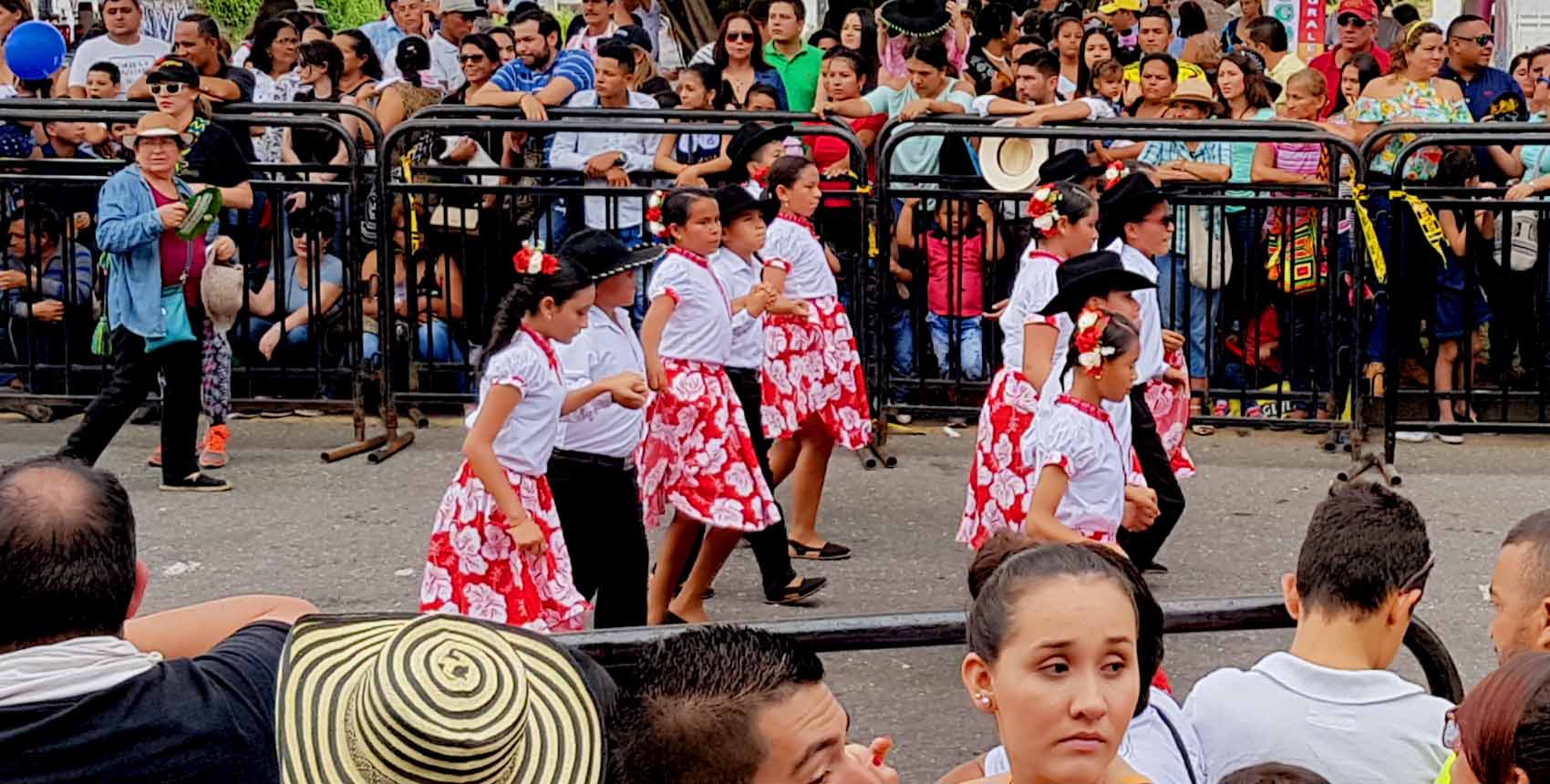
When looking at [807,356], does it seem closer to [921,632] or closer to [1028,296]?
[1028,296]

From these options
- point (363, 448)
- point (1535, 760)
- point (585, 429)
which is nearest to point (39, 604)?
point (1535, 760)

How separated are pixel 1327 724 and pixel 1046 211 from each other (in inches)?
158

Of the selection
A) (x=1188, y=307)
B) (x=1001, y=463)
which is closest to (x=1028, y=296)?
(x=1001, y=463)

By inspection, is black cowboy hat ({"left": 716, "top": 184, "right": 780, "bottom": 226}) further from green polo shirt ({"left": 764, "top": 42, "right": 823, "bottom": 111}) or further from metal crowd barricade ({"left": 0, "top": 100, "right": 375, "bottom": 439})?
green polo shirt ({"left": 764, "top": 42, "right": 823, "bottom": 111})

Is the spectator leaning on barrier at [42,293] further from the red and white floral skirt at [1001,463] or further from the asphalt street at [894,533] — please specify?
the red and white floral skirt at [1001,463]

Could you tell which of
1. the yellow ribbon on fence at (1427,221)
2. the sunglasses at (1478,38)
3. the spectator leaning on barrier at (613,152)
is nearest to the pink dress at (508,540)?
the spectator leaning on barrier at (613,152)

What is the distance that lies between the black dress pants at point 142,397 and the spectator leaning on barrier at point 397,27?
17.4ft

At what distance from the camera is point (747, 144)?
359 inches

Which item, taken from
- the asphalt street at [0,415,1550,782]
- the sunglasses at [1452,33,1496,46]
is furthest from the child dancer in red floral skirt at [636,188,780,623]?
the sunglasses at [1452,33,1496,46]

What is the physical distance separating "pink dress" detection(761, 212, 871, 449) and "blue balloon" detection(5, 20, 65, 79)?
5717mm

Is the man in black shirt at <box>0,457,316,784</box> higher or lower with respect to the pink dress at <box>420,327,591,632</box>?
higher

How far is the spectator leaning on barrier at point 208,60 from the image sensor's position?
11.0 metres

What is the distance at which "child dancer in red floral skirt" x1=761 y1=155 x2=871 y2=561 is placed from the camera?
865cm

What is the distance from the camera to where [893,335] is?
35.4 ft
